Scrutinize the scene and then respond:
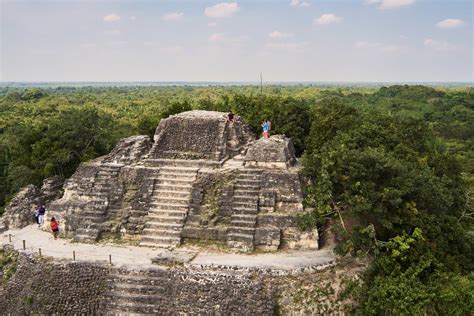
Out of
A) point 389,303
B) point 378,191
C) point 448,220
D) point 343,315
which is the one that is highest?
point 378,191

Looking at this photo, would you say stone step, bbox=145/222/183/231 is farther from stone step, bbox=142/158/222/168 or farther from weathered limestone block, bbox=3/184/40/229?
weathered limestone block, bbox=3/184/40/229

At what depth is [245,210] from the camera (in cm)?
1177

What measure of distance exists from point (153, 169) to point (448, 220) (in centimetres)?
833

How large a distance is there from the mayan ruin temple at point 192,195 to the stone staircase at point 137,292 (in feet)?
5.31

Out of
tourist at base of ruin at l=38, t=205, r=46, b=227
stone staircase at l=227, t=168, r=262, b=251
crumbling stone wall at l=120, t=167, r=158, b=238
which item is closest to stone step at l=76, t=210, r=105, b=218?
crumbling stone wall at l=120, t=167, r=158, b=238

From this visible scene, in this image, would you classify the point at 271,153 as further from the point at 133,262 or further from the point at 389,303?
the point at 389,303

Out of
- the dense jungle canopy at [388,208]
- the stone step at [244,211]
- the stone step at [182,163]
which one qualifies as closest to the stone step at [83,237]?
the stone step at [182,163]

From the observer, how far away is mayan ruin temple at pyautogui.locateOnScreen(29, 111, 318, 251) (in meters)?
11.5

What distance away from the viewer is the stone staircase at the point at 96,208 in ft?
40.3

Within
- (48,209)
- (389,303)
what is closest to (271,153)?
(389,303)

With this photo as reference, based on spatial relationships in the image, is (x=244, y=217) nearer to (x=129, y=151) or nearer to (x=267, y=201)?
(x=267, y=201)

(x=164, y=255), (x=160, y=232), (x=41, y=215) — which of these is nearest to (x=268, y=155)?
(x=160, y=232)

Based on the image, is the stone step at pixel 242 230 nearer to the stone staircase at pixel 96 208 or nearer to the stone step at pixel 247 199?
the stone step at pixel 247 199

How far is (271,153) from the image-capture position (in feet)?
43.0
